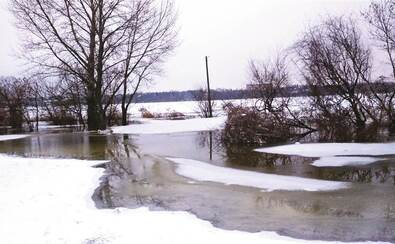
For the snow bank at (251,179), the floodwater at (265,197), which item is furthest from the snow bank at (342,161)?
the snow bank at (251,179)

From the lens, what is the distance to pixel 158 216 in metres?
7.29

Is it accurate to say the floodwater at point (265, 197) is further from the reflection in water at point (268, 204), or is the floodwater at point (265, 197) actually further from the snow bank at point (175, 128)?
the snow bank at point (175, 128)

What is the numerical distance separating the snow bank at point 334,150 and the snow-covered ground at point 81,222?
22.3ft

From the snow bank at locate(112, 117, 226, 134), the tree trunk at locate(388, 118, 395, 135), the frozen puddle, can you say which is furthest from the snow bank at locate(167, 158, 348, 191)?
the snow bank at locate(112, 117, 226, 134)

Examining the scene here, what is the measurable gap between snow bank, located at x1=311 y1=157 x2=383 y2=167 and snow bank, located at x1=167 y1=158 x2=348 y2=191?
193cm

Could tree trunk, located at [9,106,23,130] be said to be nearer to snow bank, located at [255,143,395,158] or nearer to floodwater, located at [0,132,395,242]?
floodwater, located at [0,132,395,242]

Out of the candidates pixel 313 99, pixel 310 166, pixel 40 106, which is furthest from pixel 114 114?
pixel 310 166

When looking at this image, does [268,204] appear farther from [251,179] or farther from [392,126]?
[392,126]

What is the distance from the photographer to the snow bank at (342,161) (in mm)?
11802

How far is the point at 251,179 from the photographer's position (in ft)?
34.1

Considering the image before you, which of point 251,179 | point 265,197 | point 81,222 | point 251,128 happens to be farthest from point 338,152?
point 81,222

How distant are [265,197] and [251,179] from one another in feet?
5.98

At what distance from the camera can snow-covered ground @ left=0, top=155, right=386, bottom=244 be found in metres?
6.03

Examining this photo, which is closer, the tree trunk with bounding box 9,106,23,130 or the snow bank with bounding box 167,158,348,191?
the snow bank with bounding box 167,158,348,191
